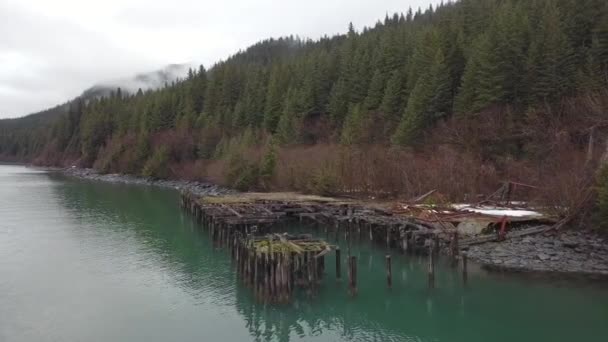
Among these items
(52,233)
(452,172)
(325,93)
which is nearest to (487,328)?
(452,172)

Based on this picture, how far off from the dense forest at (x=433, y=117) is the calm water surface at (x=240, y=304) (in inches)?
454

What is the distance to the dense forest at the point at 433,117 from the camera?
153ft

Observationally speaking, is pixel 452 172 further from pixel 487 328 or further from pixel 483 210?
pixel 487 328

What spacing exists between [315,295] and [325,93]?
78882 mm

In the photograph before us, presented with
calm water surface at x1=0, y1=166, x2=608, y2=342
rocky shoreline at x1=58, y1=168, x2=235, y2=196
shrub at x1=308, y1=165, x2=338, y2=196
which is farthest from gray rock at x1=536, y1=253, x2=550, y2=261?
rocky shoreline at x1=58, y1=168, x2=235, y2=196

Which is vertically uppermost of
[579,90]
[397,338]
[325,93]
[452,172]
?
[325,93]

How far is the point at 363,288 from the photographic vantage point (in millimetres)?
26531

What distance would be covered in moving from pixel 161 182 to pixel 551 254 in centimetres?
8617

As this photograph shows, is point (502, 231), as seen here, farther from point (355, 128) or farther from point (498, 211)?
point (355, 128)

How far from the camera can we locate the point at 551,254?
29.5 m

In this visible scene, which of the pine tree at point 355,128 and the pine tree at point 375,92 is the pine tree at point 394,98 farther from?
the pine tree at point 355,128

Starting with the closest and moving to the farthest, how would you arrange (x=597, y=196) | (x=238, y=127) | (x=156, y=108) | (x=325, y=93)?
(x=597, y=196) → (x=325, y=93) → (x=238, y=127) → (x=156, y=108)

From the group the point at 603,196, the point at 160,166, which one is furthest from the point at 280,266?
the point at 160,166

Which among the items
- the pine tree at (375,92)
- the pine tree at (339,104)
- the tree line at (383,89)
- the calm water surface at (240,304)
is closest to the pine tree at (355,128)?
the tree line at (383,89)
